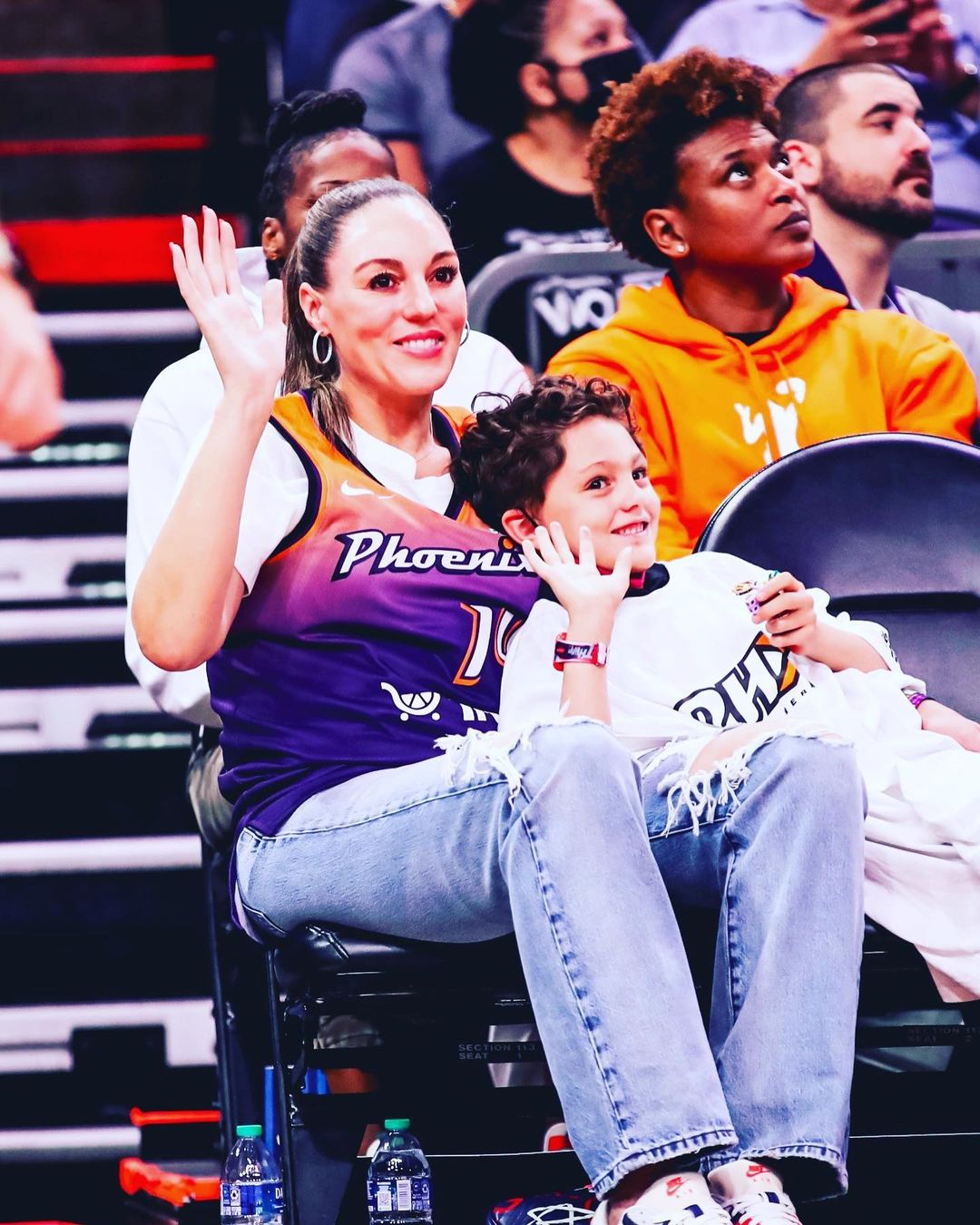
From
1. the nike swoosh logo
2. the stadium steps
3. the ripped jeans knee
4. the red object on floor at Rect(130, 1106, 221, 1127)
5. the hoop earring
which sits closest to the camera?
the ripped jeans knee

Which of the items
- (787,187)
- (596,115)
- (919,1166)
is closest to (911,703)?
(919,1166)

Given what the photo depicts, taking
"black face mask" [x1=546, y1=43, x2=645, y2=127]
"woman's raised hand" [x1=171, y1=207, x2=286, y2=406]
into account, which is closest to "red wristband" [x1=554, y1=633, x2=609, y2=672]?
"woman's raised hand" [x1=171, y1=207, x2=286, y2=406]

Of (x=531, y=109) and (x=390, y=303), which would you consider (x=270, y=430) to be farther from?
(x=531, y=109)

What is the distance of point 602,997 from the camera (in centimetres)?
155

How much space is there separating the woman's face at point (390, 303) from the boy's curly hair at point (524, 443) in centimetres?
9

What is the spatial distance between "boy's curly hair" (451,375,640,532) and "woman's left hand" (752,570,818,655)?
252mm

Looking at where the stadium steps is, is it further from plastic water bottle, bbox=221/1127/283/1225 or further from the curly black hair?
plastic water bottle, bbox=221/1127/283/1225

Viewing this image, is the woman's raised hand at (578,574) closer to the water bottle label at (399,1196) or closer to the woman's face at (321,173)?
the water bottle label at (399,1196)

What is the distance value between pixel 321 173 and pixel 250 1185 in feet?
5.02

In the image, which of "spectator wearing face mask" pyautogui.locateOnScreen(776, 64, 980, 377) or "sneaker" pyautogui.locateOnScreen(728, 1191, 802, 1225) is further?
"spectator wearing face mask" pyautogui.locateOnScreen(776, 64, 980, 377)

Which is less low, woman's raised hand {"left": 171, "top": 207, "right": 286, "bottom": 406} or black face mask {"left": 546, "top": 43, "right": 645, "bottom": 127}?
black face mask {"left": 546, "top": 43, "right": 645, "bottom": 127}

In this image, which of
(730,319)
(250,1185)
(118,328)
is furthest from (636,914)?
(118,328)

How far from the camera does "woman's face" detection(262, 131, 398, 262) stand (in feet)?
8.89

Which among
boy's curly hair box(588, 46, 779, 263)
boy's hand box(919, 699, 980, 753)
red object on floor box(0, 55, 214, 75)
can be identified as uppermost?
red object on floor box(0, 55, 214, 75)
